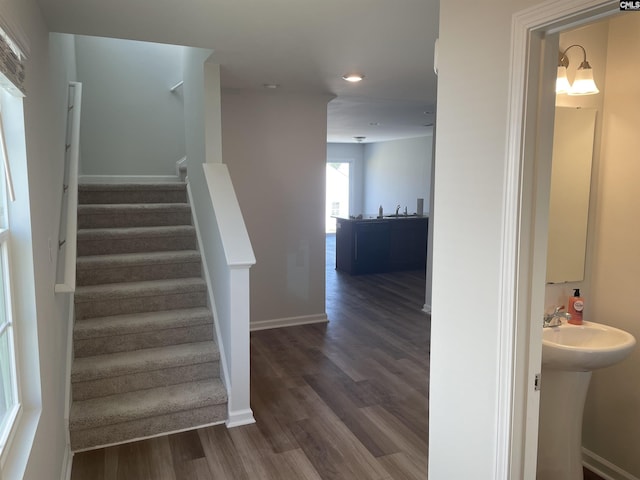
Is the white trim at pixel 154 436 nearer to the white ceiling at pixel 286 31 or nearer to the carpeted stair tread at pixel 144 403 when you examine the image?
the carpeted stair tread at pixel 144 403

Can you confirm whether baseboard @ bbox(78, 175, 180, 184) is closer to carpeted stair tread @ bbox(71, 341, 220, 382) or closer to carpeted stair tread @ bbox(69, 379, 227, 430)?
carpeted stair tread @ bbox(71, 341, 220, 382)

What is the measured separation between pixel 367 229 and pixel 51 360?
5.92m

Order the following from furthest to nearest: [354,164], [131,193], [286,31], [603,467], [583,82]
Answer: [354,164], [131,193], [286,31], [603,467], [583,82]

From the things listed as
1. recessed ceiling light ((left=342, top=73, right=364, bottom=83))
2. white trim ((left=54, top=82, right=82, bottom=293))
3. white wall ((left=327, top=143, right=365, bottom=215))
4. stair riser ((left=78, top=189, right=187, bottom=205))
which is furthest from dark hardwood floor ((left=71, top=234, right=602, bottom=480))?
white wall ((left=327, top=143, right=365, bottom=215))

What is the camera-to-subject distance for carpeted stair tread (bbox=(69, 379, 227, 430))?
9.25 feet

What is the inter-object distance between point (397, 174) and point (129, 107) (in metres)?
7.50

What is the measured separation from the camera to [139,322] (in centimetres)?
329

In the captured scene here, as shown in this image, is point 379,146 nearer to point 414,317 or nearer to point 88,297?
point 414,317

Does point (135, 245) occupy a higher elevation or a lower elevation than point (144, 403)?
higher

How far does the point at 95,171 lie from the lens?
4938mm

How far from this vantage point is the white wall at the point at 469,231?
1.55 metres

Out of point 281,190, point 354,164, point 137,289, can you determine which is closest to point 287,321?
point 281,190

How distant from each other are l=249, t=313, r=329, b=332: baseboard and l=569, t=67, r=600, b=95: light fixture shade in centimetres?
358

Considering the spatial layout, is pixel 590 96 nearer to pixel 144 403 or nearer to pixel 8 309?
pixel 8 309
